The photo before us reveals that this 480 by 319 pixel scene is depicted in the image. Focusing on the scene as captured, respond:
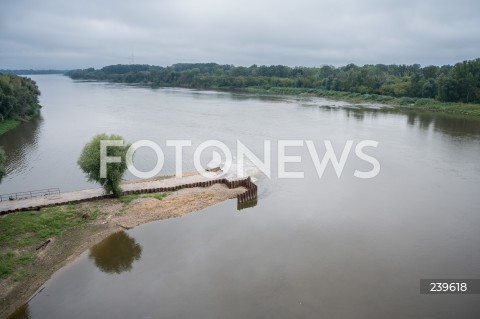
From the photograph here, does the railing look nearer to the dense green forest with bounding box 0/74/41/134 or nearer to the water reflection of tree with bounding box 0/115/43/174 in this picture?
the water reflection of tree with bounding box 0/115/43/174

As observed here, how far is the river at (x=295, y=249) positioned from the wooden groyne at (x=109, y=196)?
1.54 metres

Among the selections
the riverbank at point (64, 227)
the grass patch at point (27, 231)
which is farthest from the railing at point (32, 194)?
the riverbank at point (64, 227)

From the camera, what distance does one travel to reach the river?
21406 mm

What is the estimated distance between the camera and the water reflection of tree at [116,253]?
82.9 ft

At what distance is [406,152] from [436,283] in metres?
35.9

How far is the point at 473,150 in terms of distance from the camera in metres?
57.8

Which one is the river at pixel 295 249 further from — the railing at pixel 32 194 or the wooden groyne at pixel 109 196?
the railing at pixel 32 194

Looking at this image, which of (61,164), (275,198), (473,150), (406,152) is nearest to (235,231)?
(275,198)

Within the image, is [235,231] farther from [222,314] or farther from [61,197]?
[61,197]

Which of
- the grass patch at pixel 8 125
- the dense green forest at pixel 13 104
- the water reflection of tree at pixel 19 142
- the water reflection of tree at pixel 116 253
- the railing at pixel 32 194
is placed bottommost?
the water reflection of tree at pixel 116 253

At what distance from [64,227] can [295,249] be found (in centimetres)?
1755

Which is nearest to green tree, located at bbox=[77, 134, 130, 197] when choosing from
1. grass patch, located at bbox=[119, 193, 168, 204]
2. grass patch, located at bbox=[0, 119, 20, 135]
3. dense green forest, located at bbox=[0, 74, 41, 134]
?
grass patch, located at bbox=[119, 193, 168, 204]

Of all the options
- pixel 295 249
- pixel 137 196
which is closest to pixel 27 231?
pixel 137 196

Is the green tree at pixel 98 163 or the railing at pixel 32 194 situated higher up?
the green tree at pixel 98 163
